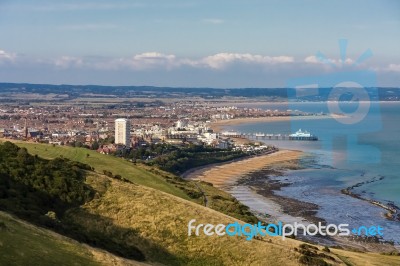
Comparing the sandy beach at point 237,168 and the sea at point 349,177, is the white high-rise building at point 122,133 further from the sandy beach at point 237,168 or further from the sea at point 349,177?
the sea at point 349,177

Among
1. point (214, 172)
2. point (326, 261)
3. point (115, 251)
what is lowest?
point (214, 172)

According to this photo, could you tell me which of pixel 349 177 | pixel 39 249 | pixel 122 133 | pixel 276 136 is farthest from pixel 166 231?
pixel 276 136

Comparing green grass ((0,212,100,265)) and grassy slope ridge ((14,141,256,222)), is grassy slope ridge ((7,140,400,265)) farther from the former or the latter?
grassy slope ridge ((14,141,256,222))

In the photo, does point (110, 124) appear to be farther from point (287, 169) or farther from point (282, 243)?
point (282, 243)

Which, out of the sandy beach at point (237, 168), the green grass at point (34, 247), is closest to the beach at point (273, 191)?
the sandy beach at point (237, 168)

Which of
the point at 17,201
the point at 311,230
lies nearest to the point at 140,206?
→ the point at 17,201

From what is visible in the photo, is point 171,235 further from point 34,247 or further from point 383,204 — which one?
point 383,204
